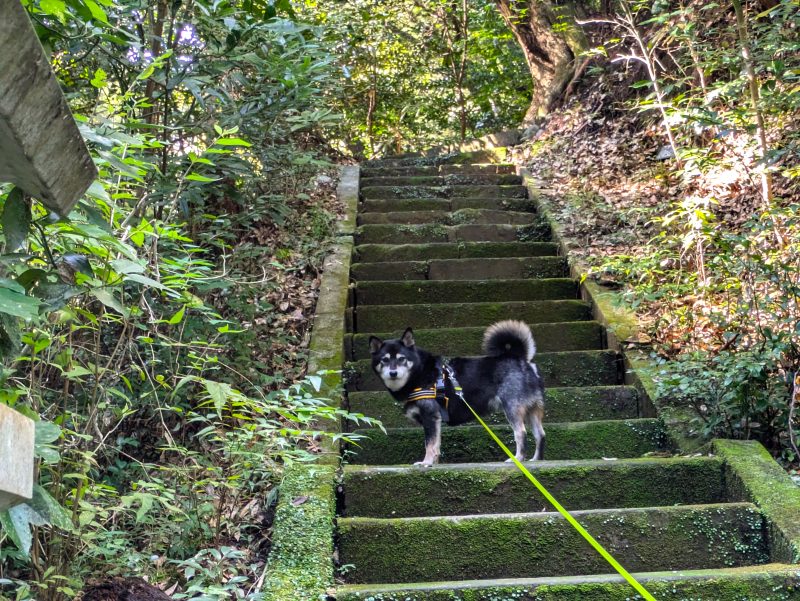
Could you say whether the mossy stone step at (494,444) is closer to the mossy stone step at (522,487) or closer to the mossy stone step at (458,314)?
the mossy stone step at (522,487)

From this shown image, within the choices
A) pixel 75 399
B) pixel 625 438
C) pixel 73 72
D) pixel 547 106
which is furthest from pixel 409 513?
pixel 547 106

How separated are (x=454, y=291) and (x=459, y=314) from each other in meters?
0.44

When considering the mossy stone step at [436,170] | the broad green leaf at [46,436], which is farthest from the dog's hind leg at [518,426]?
the mossy stone step at [436,170]

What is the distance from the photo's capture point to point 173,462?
4285 millimetres

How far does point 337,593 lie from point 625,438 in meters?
2.28

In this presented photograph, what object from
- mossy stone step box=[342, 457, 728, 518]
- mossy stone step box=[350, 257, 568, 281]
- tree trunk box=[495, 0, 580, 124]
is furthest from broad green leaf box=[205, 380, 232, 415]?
tree trunk box=[495, 0, 580, 124]

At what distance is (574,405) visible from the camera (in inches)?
→ 205

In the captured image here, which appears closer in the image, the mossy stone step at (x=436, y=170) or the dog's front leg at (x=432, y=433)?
the dog's front leg at (x=432, y=433)

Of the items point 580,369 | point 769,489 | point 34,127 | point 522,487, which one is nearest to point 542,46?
point 580,369

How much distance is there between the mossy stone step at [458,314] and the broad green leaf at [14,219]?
16.0 ft

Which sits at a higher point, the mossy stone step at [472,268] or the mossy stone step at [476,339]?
the mossy stone step at [472,268]

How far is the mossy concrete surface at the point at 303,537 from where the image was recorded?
124 inches

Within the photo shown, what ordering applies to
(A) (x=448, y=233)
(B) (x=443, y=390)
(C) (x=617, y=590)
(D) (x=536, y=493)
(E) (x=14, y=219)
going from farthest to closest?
(A) (x=448, y=233) → (B) (x=443, y=390) → (D) (x=536, y=493) → (C) (x=617, y=590) → (E) (x=14, y=219)

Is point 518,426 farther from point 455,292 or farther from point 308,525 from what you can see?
point 455,292
